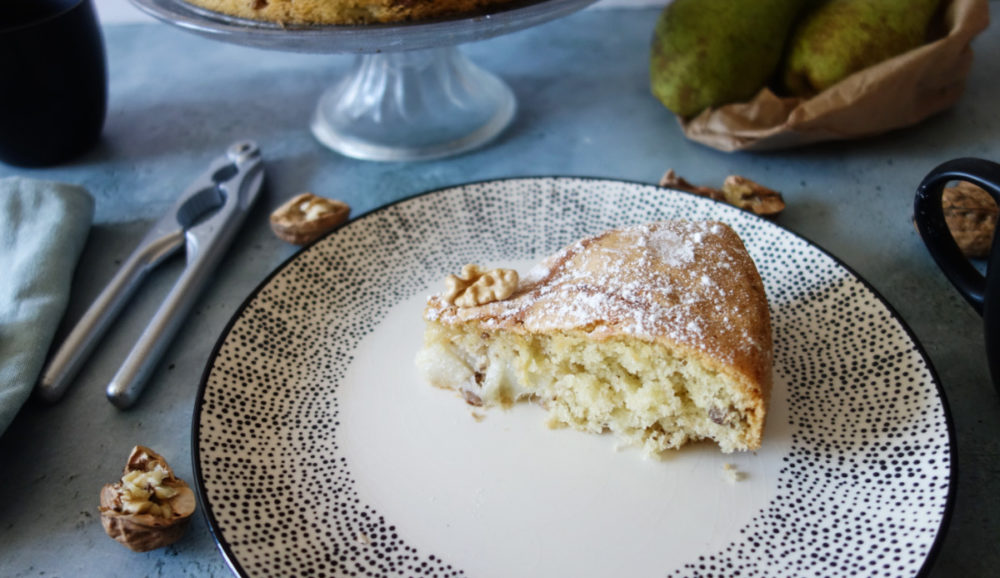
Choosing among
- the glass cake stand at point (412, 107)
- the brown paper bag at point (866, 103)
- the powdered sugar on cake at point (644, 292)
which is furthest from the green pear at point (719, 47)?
the powdered sugar on cake at point (644, 292)

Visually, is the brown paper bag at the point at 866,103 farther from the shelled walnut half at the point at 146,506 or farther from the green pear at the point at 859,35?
the shelled walnut half at the point at 146,506

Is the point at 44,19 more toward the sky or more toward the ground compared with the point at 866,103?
more toward the sky

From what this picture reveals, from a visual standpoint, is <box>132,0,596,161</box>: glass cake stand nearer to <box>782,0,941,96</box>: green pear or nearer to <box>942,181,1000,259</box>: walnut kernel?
<box>782,0,941,96</box>: green pear

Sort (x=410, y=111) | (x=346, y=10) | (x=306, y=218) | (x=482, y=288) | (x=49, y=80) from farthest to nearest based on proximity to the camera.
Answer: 1. (x=410, y=111)
2. (x=49, y=80)
3. (x=306, y=218)
4. (x=346, y=10)
5. (x=482, y=288)

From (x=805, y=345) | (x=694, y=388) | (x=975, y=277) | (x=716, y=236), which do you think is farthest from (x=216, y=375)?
(x=975, y=277)

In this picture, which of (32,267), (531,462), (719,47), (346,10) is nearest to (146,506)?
(531,462)

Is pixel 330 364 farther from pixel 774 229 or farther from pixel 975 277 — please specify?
pixel 975 277

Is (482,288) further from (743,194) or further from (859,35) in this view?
(859,35)
